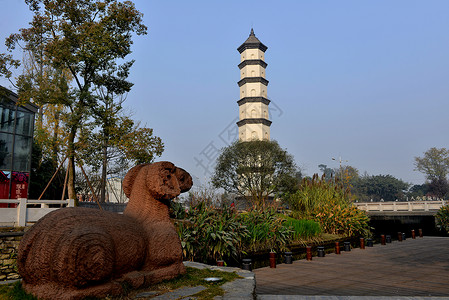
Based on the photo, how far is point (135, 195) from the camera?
14.0 ft

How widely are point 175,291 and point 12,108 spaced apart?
18111 millimetres

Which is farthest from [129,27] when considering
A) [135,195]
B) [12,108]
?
[135,195]

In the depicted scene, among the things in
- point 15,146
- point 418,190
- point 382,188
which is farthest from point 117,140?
point 418,190

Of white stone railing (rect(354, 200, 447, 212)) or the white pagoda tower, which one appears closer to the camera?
white stone railing (rect(354, 200, 447, 212))

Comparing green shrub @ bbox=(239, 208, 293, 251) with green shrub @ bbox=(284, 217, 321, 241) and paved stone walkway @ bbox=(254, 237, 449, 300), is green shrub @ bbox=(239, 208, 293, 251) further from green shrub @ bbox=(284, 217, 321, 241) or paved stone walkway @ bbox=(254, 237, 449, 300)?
paved stone walkway @ bbox=(254, 237, 449, 300)

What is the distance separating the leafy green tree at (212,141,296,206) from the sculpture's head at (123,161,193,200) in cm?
1875

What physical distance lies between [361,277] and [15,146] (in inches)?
711

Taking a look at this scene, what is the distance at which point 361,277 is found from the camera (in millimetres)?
6168

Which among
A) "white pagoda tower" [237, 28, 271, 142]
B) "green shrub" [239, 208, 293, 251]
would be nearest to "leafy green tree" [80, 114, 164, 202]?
"green shrub" [239, 208, 293, 251]

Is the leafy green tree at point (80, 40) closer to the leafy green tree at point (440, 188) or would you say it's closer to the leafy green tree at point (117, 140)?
the leafy green tree at point (117, 140)

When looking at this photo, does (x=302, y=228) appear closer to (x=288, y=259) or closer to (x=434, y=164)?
(x=288, y=259)

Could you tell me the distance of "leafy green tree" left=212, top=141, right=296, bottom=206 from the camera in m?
23.1

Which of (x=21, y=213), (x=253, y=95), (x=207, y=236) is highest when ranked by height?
(x=253, y=95)

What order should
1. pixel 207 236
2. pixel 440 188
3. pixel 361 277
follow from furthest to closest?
pixel 440 188
pixel 207 236
pixel 361 277
